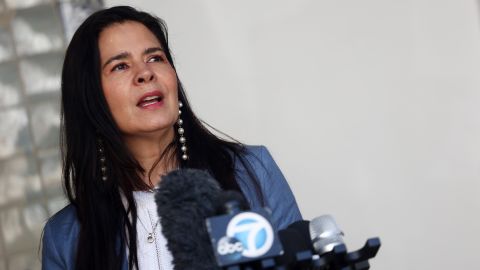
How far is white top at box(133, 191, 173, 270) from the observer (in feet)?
6.39

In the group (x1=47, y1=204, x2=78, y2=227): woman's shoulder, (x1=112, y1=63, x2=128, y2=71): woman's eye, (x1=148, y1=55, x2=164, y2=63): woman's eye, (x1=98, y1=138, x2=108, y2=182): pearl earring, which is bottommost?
(x1=47, y1=204, x2=78, y2=227): woman's shoulder

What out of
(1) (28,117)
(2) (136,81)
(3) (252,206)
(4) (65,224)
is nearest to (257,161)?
(3) (252,206)

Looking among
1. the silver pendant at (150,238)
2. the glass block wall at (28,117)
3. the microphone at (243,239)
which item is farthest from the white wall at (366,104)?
the microphone at (243,239)

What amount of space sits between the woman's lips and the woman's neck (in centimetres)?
11

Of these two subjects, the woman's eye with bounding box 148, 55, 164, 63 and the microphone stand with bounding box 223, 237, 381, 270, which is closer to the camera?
the microphone stand with bounding box 223, 237, 381, 270

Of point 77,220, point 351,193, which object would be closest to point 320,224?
point 77,220

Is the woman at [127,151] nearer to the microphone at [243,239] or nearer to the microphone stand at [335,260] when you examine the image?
the microphone stand at [335,260]

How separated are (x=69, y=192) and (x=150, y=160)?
0.88 ft

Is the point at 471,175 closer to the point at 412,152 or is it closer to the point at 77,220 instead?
the point at 412,152

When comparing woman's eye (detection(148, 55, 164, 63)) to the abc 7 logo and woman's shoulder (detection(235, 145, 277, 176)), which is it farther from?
the abc 7 logo

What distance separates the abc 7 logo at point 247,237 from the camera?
1.06 meters

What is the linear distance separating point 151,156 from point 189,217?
3.12 feet

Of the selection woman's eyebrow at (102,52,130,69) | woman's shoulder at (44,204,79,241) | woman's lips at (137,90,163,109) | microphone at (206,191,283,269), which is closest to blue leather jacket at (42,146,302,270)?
woman's shoulder at (44,204,79,241)

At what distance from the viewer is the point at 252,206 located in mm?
2020
